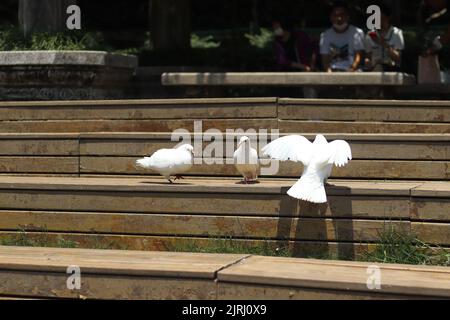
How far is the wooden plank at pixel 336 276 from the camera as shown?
12.8ft

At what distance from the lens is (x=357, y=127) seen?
23.0 feet

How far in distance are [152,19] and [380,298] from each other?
35.1 ft

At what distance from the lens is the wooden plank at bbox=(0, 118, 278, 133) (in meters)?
6.98

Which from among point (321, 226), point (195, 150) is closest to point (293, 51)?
point (195, 150)

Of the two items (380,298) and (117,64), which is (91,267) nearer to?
(380,298)

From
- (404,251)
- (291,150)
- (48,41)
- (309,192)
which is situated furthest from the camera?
(48,41)

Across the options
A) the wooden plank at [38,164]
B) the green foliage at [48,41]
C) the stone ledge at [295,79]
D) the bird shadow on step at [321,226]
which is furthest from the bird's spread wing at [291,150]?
the green foliage at [48,41]

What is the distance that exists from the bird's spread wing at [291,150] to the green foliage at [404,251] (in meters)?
0.68

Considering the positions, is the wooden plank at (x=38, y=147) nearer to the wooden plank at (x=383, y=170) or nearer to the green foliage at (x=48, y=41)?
the wooden plank at (x=383, y=170)

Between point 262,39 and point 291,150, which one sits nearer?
point 291,150

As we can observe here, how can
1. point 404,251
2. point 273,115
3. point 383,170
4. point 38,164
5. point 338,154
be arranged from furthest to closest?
point 273,115 < point 38,164 < point 383,170 < point 338,154 < point 404,251

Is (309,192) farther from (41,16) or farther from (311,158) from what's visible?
(41,16)

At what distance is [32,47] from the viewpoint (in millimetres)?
8523

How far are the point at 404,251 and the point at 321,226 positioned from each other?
0.55 meters
